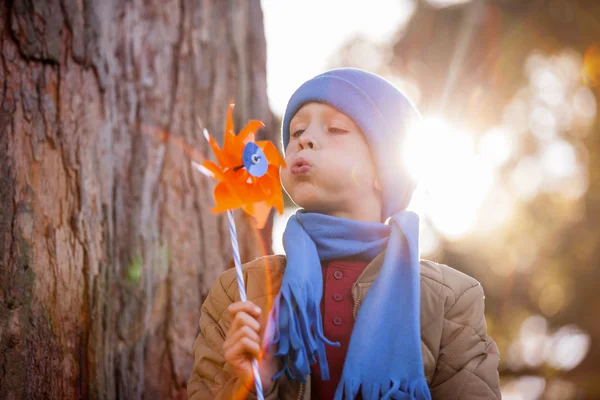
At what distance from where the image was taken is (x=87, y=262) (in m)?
2.11

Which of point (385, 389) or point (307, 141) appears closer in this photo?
point (385, 389)

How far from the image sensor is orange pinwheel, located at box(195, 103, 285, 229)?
5.71 feet

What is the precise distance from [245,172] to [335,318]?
52cm

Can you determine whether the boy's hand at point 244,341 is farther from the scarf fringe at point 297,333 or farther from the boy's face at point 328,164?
the boy's face at point 328,164

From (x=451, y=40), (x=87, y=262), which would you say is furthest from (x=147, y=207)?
(x=451, y=40)

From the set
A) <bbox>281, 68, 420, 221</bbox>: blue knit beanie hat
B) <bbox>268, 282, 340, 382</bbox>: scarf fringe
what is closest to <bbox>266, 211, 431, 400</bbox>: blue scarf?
<bbox>268, 282, 340, 382</bbox>: scarf fringe

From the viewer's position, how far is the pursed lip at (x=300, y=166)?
1818 millimetres

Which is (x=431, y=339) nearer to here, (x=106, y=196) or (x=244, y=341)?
(x=244, y=341)

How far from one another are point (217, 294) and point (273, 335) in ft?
1.15

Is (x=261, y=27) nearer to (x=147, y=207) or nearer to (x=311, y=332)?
(x=147, y=207)

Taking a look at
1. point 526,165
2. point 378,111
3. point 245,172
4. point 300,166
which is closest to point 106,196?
point 245,172

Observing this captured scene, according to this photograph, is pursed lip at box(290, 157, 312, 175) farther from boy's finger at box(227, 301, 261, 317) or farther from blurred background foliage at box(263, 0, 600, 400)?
blurred background foliage at box(263, 0, 600, 400)

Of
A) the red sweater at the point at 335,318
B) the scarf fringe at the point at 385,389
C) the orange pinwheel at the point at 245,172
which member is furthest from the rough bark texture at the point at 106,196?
the scarf fringe at the point at 385,389

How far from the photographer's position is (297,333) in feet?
5.41
